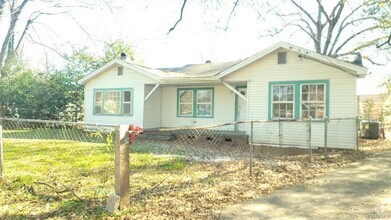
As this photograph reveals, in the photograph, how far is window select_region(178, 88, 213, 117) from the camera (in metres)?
15.8

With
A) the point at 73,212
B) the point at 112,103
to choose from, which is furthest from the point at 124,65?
the point at 73,212

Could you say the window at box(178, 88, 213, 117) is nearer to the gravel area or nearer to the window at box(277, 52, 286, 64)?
the window at box(277, 52, 286, 64)

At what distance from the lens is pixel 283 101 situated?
41.3 ft

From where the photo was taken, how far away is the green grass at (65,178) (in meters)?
4.39

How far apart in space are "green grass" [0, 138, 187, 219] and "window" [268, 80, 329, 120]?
18.0 ft

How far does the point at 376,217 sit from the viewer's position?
4199mm

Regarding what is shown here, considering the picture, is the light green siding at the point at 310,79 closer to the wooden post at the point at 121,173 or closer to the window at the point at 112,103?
the window at the point at 112,103

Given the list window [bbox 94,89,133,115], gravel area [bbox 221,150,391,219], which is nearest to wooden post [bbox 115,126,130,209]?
gravel area [bbox 221,150,391,219]

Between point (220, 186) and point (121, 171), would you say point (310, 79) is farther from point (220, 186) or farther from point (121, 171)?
point (121, 171)

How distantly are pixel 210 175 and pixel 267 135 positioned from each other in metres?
6.75

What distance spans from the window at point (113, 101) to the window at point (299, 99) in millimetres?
7542

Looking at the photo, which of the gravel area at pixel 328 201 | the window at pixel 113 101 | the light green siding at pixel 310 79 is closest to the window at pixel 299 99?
the light green siding at pixel 310 79

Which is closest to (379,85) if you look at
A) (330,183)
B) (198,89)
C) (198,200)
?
(198,89)

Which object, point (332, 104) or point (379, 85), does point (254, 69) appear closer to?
point (332, 104)
